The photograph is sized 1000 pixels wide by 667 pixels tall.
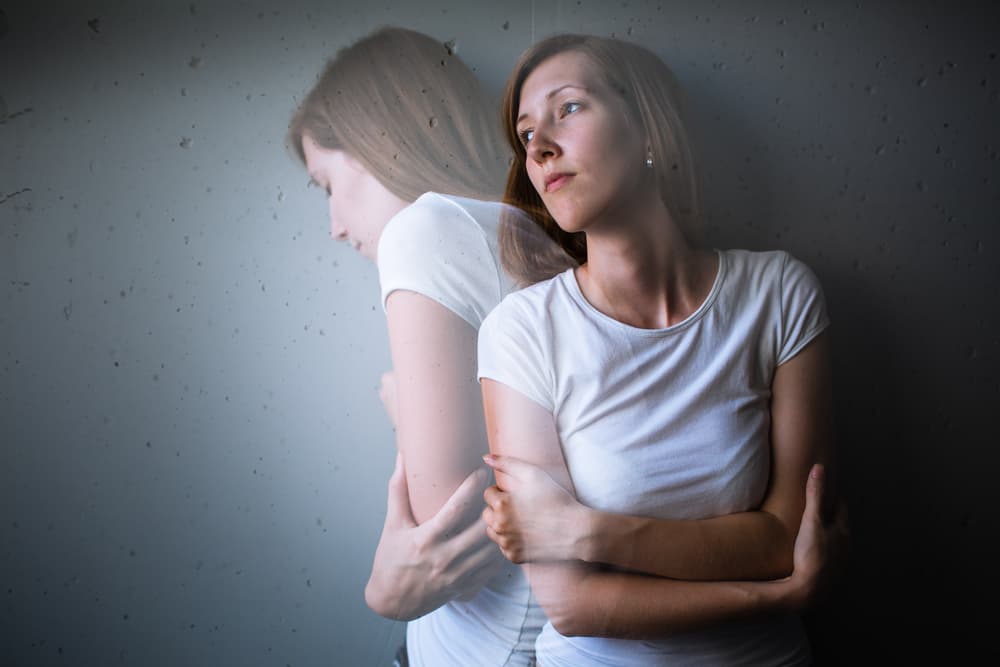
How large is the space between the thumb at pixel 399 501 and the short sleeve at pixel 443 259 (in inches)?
4.7

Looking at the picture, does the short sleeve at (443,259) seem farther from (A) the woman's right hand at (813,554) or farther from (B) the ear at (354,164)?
(A) the woman's right hand at (813,554)

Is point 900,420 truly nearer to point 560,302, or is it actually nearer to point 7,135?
point 560,302

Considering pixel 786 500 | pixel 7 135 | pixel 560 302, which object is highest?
pixel 7 135

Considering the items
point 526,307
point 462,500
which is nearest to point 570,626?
point 462,500

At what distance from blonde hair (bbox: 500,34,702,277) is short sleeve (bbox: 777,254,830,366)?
0.07 meters

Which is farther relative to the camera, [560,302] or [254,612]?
[254,612]

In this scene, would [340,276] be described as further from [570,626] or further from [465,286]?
[570,626]

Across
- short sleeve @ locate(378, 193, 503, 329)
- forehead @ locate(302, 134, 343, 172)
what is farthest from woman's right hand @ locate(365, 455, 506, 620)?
forehead @ locate(302, 134, 343, 172)

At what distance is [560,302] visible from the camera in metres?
0.47

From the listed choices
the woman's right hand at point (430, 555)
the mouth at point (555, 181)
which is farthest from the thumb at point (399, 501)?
the mouth at point (555, 181)

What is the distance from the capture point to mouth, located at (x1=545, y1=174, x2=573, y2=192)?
46 cm

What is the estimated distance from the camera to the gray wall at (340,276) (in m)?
0.52

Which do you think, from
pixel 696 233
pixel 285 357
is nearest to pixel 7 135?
pixel 285 357

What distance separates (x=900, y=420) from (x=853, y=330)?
80 millimetres
